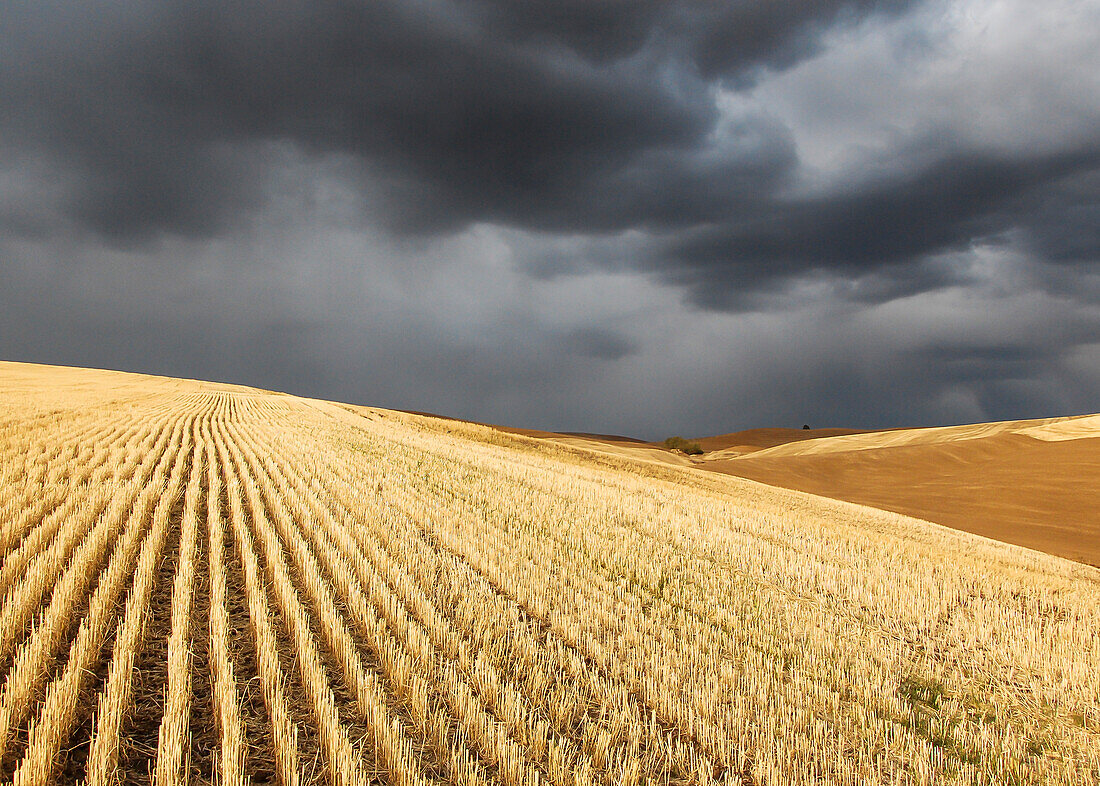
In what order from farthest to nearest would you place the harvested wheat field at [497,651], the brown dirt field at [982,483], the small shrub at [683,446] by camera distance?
the small shrub at [683,446] → the brown dirt field at [982,483] → the harvested wheat field at [497,651]

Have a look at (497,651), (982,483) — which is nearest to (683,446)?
(982,483)

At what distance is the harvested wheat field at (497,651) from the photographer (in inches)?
158

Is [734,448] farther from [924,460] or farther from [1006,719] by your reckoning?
[1006,719]

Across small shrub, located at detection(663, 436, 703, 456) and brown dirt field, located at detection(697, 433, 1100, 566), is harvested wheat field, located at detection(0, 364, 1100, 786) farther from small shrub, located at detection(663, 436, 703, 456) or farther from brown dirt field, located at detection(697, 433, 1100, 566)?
small shrub, located at detection(663, 436, 703, 456)

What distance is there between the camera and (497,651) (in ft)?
18.3

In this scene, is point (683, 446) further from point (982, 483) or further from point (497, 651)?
point (497, 651)

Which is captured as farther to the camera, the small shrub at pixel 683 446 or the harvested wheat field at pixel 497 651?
the small shrub at pixel 683 446

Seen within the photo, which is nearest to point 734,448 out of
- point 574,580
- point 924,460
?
point 924,460

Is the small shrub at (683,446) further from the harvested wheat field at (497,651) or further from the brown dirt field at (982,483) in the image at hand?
the harvested wheat field at (497,651)

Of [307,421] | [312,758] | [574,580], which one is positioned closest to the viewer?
[312,758]

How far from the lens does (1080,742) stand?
4.77 m

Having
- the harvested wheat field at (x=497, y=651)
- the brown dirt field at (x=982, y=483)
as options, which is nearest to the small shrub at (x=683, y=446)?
the brown dirt field at (x=982, y=483)

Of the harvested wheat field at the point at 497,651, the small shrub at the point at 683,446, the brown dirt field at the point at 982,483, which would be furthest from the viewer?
the small shrub at the point at 683,446

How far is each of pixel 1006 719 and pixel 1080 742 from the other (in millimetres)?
484
